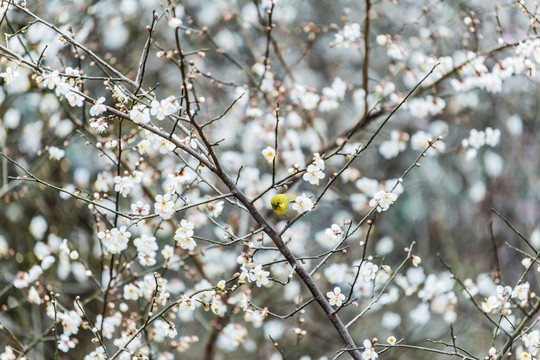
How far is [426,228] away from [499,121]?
1418 mm

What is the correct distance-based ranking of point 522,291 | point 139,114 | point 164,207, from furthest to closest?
1. point 522,291
2. point 164,207
3. point 139,114

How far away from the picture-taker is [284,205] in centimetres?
219

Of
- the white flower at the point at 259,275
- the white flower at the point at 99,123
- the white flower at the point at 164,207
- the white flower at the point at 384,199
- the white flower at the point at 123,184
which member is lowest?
the white flower at the point at 259,275

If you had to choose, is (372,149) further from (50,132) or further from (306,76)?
(50,132)

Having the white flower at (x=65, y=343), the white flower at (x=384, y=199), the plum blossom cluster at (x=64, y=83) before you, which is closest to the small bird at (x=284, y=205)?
the white flower at (x=384, y=199)

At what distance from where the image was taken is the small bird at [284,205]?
7.12 feet

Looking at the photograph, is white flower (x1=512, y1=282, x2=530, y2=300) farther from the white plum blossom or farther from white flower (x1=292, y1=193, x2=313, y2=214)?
the white plum blossom

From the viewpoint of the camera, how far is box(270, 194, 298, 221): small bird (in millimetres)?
2170

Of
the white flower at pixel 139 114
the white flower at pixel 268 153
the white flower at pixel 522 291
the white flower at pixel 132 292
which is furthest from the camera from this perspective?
the white flower at pixel 132 292

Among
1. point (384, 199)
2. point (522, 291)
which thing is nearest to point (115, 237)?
point (384, 199)

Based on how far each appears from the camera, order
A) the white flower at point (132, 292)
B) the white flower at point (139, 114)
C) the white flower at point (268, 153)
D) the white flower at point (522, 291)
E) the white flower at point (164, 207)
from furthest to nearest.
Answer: the white flower at point (132, 292) → the white flower at point (522, 291) → the white flower at point (268, 153) → the white flower at point (164, 207) → the white flower at point (139, 114)

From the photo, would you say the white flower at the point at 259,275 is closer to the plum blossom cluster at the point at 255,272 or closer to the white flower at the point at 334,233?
the plum blossom cluster at the point at 255,272

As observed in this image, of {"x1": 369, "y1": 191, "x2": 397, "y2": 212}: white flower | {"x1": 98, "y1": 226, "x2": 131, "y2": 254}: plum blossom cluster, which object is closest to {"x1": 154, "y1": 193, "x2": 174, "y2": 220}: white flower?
{"x1": 98, "y1": 226, "x2": 131, "y2": 254}: plum blossom cluster

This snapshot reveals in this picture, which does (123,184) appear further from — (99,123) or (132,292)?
(132,292)
